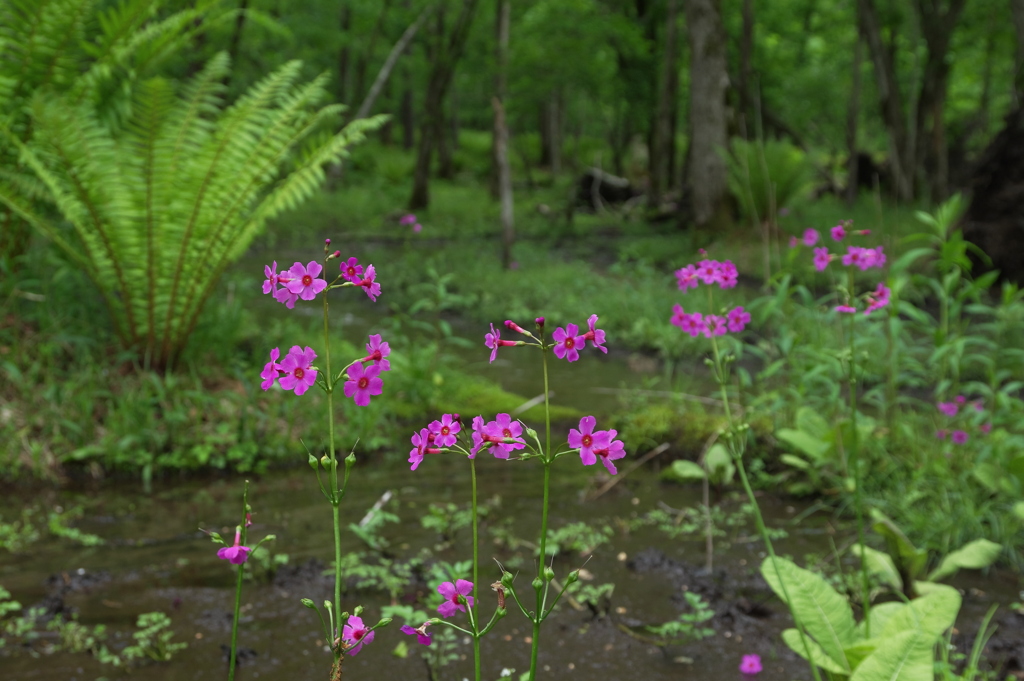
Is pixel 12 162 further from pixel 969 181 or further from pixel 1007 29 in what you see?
pixel 1007 29

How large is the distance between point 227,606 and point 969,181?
8267mm

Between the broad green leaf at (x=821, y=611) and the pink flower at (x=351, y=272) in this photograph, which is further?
the broad green leaf at (x=821, y=611)

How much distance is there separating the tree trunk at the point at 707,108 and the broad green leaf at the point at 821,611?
8.85m

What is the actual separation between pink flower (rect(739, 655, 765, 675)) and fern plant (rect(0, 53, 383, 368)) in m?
2.87

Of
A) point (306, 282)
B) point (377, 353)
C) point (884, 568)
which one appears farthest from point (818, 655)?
point (306, 282)

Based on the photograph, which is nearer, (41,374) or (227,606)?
(227,606)

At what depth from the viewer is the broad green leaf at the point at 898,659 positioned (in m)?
1.36

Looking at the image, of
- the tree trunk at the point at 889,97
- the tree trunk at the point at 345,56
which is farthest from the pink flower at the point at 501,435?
the tree trunk at the point at 345,56

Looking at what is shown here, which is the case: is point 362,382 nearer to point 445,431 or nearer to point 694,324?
point 445,431

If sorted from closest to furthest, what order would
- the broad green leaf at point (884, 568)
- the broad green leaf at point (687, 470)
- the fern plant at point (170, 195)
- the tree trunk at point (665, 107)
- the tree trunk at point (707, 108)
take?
the broad green leaf at point (884, 568) → the broad green leaf at point (687, 470) → the fern plant at point (170, 195) → the tree trunk at point (707, 108) → the tree trunk at point (665, 107)

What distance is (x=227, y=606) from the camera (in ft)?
7.43

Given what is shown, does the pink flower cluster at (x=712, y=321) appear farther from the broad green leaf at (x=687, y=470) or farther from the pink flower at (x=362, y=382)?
the broad green leaf at (x=687, y=470)

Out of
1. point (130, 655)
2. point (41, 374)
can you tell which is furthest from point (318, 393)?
point (130, 655)

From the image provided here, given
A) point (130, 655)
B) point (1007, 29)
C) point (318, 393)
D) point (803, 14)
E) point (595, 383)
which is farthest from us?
point (803, 14)
